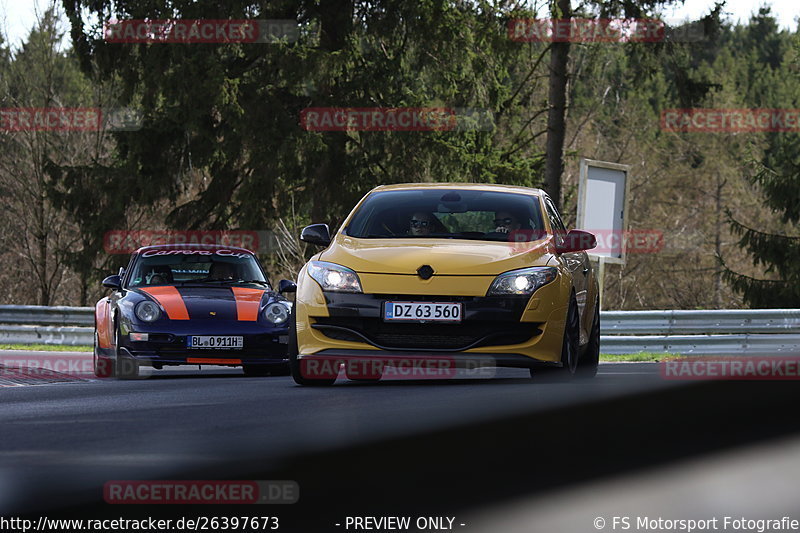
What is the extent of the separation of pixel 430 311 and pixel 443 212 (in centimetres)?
153

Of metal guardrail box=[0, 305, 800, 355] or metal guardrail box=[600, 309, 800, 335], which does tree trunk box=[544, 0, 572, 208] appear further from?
metal guardrail box=[600, 309, 800, 335]

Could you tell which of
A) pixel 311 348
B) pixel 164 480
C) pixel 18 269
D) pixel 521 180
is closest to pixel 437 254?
pixel 311 348

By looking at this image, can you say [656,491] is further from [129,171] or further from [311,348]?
[129,171]

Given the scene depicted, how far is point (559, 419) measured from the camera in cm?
186

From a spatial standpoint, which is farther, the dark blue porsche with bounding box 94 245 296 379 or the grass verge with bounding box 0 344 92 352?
the grass verge with bounding box 0 344 92 352

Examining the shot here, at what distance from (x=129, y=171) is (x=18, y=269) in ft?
72.0

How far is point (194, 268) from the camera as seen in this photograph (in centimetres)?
1391

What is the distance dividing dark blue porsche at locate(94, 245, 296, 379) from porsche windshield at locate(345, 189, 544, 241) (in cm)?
292

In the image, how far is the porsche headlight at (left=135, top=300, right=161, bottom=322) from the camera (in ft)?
40.1

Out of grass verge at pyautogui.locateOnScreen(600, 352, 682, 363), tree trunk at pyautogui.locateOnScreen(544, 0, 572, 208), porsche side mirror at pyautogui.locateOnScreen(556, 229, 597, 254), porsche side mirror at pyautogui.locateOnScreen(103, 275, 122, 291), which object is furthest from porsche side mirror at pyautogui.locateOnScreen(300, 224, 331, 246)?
tree trunk at pyautogui.locateOnScreen(544, 0, 572, 208)

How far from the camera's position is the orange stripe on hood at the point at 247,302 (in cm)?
1241

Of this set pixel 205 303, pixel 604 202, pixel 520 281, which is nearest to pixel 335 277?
pixel 520 281

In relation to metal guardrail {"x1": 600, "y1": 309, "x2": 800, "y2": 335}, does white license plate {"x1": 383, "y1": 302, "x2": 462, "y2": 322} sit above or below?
above

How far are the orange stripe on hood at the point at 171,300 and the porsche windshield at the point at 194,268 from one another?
0.40m
